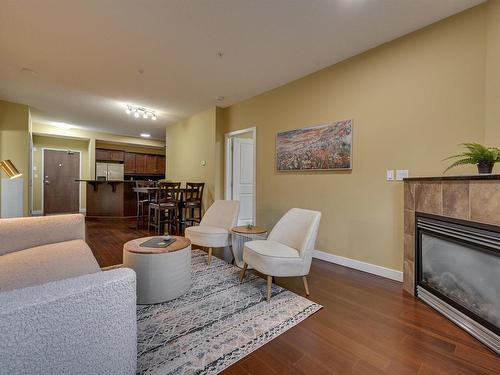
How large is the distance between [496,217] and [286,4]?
232 centimetres

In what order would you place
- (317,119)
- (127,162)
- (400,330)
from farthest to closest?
(127,162) < (317,119) < (400,330)

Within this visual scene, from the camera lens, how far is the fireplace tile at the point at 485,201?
62.3 inches

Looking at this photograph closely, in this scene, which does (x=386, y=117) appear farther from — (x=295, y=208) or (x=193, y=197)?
(x=193, y=197)

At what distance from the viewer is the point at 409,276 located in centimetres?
233

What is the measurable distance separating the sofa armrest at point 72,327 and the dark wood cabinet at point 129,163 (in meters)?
8.49

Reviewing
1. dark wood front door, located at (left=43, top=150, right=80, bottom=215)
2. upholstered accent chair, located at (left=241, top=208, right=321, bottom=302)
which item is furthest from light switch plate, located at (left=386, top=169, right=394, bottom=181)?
dark wood front door, located at (left=43, top=150, right=80, bottom=215)

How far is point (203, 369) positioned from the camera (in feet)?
4.44

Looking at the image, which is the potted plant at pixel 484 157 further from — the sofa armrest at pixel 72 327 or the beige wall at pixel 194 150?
the beige wall at pixel 194 150

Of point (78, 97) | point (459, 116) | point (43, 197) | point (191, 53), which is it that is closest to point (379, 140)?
point (459, 116)

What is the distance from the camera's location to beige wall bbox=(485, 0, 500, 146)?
1.99 metres

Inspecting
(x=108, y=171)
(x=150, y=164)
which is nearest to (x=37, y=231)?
(x=108, y=171)

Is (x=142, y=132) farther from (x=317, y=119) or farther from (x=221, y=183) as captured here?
(x=317, y=119)

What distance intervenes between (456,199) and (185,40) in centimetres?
305

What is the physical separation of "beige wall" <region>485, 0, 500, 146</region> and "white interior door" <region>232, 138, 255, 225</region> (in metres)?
3.71
